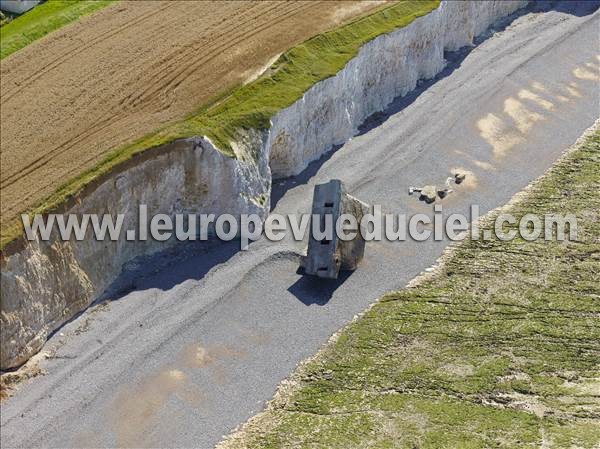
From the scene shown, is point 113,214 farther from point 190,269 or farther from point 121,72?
point 121,72

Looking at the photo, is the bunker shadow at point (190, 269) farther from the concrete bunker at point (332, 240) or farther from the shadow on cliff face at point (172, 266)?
the concrete bunker at point (332, 240)

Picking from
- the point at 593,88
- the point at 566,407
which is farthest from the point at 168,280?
the point at 593,88

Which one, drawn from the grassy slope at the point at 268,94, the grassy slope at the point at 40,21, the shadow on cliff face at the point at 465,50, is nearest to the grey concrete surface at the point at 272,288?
the shadow on cliff face at the point at 465,50

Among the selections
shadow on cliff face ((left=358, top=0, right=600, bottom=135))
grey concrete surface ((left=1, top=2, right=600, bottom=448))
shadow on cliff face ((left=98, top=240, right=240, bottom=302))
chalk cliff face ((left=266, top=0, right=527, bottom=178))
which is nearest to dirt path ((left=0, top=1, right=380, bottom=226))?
chalk cliff face ((left=266, top=0, right=527, bottom=178))

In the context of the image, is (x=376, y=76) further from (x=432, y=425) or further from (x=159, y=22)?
(x=432, y=425)

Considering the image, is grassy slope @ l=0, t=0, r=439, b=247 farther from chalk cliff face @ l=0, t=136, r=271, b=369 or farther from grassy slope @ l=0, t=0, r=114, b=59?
grassy slope @ l=0, t=0, r=114, b=59
